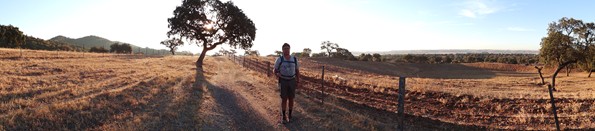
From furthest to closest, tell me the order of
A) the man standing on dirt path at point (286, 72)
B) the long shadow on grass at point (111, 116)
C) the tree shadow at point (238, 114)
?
Answer: 1. the man standing on dirt path at point (286, 72)
2. the tree shadow at point (238, 114)
3. the long shadow on grass at point (111, 116)

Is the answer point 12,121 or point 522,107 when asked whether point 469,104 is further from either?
point 12,121

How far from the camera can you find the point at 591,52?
38.9 metres

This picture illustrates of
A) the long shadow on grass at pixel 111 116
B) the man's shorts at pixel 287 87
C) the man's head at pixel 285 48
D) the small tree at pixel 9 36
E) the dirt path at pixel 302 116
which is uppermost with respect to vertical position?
the small tree at pixel 9 36

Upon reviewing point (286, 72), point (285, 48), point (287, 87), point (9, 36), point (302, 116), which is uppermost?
point (9, 36)

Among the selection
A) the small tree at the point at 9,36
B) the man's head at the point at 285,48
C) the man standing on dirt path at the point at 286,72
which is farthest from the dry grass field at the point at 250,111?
the small tree at the point at 9,36

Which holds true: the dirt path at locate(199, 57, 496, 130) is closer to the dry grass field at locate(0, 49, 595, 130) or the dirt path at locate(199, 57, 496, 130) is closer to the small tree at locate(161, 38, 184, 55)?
the dry grass field at locate(0, 49, 595, 130)

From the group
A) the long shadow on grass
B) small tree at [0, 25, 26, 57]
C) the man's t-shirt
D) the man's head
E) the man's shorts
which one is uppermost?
small tree at [0, 25, 26, 57]

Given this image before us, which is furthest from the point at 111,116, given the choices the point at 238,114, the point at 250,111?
the point at 250,111

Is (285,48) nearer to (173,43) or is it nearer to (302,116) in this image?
(302,116)

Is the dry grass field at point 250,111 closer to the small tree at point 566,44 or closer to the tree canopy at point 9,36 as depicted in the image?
the small tree at point 566,44

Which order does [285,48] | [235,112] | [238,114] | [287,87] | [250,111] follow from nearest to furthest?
[285,48], [287,87], [238,114], [235,112], [250,111]

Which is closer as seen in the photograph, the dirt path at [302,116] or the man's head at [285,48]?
the man's head at [285,48]

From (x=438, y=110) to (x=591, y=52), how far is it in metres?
38.0

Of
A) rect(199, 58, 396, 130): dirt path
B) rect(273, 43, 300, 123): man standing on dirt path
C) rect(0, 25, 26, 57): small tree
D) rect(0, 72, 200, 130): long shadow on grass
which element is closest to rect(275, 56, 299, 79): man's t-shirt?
rect(273, 43, 300, 123): man standing on dirt path
